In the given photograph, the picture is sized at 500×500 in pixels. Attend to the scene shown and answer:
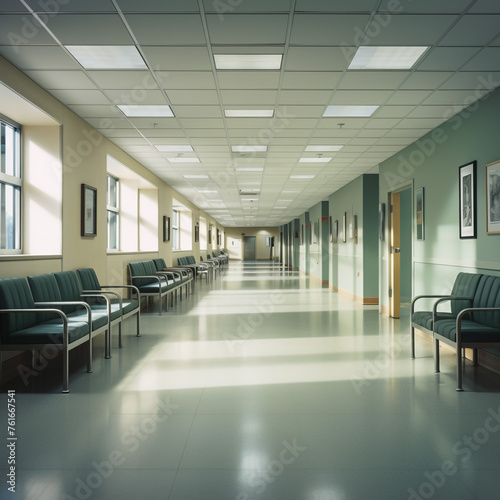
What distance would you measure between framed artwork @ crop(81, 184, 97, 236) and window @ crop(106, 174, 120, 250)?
8.33 ft

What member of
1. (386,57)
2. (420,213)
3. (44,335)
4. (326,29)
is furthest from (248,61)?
(420,213)

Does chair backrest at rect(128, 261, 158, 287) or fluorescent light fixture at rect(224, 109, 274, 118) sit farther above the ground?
fluorescent light fixture at rect(224, 109, 274, 118)

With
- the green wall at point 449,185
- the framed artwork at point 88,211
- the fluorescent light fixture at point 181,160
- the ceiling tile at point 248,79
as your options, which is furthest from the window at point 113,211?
the green wall at point 449,185

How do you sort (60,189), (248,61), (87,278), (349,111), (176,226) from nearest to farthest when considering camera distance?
1. (248,61)
2. (60,189)
3. (349,111)
4. (87,278)
5. (176,226)

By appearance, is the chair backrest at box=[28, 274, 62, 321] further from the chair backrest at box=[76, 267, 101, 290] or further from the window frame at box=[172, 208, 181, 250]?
the window frame at box=[172, 208, 181, 250]

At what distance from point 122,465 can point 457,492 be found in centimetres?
169

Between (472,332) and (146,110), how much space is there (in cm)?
425

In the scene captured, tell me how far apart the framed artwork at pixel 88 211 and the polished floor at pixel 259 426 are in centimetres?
176

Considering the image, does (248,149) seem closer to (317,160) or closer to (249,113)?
(317,160)

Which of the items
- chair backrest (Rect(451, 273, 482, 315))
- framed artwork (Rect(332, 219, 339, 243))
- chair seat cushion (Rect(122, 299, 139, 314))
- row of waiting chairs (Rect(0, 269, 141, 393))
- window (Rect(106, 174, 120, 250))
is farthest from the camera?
framed artwork (Rect(332, 219, 339, 243))

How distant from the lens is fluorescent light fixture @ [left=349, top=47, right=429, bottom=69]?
12.0 feet

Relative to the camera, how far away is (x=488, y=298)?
425cm

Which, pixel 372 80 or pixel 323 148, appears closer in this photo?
pixel 372 80

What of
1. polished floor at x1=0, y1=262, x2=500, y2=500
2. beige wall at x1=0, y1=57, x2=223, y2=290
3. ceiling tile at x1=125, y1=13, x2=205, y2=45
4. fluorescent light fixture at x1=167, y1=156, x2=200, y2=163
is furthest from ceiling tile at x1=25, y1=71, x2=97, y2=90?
fluorescent light fixture at x1=167, y1=156, x2=200, y2=163
